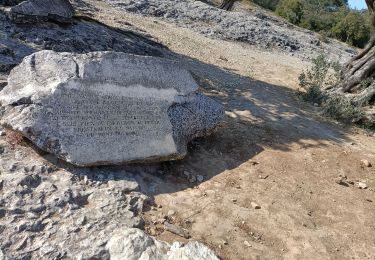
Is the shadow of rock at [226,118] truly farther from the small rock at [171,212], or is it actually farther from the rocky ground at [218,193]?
the small rock at [171,212]

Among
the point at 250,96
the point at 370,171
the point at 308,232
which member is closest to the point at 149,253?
the point at 308,232

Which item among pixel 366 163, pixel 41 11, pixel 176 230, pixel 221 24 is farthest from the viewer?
pixel 221 24

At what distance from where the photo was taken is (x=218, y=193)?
5082mm

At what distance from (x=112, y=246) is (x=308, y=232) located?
2.12m

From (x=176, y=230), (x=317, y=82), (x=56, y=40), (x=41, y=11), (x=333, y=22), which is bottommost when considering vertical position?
(x=333, y=22)

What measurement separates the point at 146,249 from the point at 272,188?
6.99 feet

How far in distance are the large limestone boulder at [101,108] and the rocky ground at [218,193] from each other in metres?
0.25

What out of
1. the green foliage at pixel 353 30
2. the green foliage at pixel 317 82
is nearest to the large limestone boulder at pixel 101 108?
the green foliage at pixel 317 82

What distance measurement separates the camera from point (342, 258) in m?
4.32

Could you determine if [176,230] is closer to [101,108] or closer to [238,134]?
[101,108]

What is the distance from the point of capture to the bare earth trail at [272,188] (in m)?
4.42

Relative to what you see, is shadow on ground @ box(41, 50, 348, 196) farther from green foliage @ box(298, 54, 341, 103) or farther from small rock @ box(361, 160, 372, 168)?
small rock @ box(361, 160, 372, 168)

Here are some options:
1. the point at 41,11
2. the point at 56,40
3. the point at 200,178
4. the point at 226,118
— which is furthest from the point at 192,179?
the point at 41,11

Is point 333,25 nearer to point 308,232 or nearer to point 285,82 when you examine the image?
point 285,82
